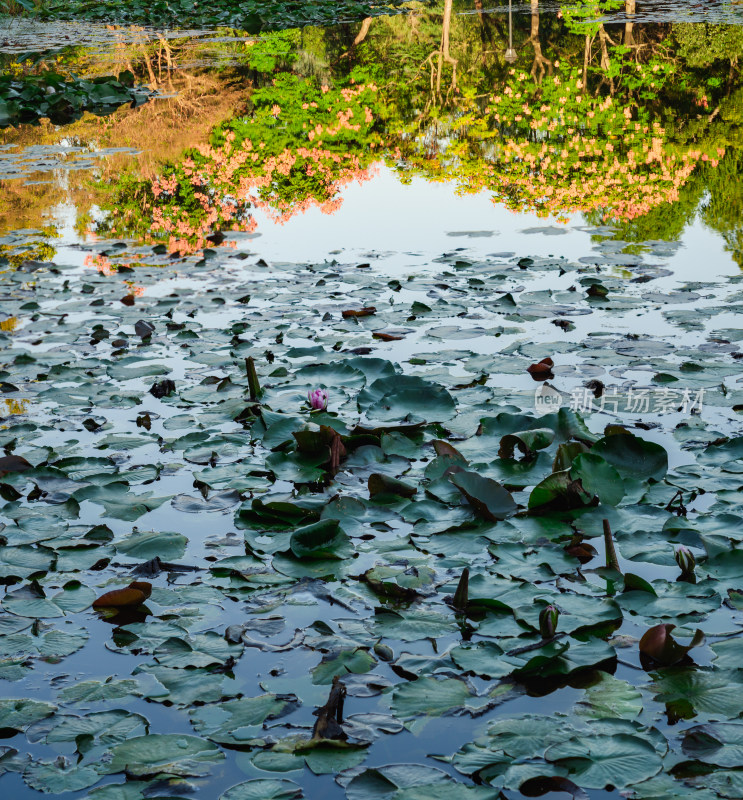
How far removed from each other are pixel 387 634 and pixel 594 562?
589mm

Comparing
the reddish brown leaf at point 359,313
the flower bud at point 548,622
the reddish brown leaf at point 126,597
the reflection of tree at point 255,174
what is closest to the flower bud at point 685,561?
the flower bud at point 548,622

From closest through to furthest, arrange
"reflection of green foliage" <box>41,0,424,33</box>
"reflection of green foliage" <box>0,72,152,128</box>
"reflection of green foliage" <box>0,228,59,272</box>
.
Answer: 1. "reflection of green foliage" <box>0,228,59,272</box>
2. "reflection of green foliage" <box>0,72,152,128</box>
3. "reflection of green foliage" <box>41,0,424,33</box>

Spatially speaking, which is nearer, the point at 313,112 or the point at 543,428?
the point at 543,428

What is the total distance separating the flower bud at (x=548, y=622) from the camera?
75.0 inches

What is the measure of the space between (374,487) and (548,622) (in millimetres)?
809

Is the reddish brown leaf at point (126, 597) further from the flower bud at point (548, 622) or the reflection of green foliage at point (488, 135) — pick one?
the reflection of green foliage at point (488, 135)

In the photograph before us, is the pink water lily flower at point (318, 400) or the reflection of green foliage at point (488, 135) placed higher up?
the reflection of green foliage at point (488, 135)

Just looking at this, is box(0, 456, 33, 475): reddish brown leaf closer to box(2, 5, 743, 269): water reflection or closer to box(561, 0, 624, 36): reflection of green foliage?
→ box(2, 5, 743, 269): water reflection

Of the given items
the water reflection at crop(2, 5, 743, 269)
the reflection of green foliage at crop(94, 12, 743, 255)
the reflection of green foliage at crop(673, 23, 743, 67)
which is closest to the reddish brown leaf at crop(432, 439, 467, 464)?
the water reflection at crop(2, 5, 743, 269)

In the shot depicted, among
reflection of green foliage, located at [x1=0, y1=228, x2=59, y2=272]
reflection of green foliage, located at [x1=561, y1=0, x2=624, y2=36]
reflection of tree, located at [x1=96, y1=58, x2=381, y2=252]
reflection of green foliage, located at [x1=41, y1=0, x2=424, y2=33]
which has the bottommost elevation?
reflection of green foliage, located at [x1=0, y1=228, x2=59, y2=272]

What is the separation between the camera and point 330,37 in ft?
59.2

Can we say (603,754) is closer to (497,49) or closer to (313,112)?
(313,112)

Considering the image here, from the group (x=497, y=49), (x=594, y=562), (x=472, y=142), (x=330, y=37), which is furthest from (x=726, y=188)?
(x=330, y=37)

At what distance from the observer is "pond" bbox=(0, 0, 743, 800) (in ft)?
5.52
